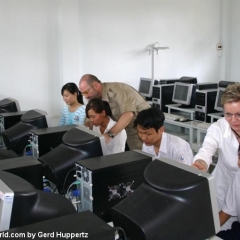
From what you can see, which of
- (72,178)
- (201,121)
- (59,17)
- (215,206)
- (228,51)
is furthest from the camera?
(228,51)

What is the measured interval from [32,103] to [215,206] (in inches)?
179

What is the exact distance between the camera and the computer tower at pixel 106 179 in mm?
1448

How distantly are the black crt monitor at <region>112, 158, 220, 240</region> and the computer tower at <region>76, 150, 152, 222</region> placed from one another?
1.17ft

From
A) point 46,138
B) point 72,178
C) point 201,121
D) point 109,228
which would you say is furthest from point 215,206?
point 201,121

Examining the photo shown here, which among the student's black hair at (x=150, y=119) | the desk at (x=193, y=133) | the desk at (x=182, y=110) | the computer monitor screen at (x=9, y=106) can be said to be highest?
the student's black hair at (x=150, y=119)

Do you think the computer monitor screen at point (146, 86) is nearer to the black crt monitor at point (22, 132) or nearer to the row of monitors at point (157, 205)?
the black crt monitor at point (22, 132)

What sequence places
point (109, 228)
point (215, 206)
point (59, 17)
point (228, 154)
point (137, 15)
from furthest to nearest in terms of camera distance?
1. point (137, 15)
2. point (59, 17)
3. point (228, 154)
4. point (215, 206)
5. point (109, 228)

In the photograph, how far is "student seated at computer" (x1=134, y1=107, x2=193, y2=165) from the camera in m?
1.89

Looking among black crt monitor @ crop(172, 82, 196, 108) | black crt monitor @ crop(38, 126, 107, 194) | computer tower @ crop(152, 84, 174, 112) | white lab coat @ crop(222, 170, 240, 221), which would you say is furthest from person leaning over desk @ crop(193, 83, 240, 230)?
computer tower @ crop(152, 84, 174, 112)

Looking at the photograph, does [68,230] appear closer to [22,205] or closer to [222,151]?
[22,205]

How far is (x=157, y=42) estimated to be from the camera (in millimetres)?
6320

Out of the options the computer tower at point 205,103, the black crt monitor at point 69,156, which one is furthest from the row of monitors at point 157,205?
the computer tower at point 205,103

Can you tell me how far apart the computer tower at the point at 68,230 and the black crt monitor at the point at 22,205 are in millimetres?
158

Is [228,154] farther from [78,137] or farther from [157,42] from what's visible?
[157,42]
